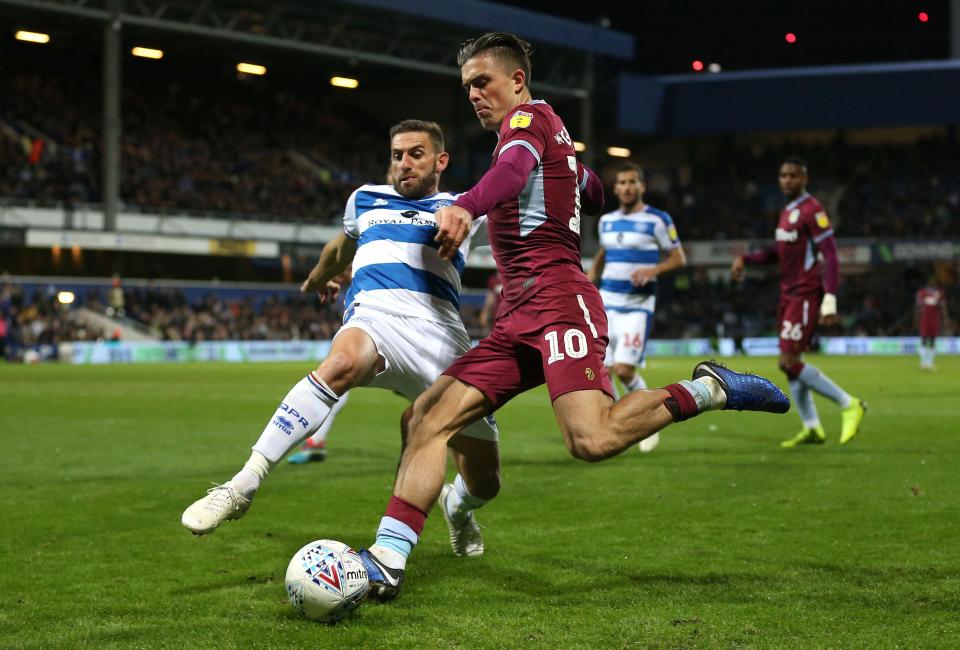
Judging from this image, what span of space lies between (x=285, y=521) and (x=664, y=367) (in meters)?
24.2

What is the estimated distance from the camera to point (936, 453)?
32.6 feet

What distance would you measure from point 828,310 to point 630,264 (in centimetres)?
206

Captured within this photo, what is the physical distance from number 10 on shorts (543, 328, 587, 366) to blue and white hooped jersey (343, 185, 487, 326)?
112 cm

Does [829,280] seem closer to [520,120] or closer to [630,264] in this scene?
[630,264]

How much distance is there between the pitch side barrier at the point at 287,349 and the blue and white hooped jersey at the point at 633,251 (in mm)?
15703

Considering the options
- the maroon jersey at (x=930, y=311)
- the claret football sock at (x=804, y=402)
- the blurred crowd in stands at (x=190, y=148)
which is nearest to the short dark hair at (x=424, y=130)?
the claret football sock at (x=804, y=402)

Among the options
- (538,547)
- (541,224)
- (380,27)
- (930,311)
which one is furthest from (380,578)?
(380,27)

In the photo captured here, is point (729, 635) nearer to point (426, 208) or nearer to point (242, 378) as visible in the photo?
point (426, 208)

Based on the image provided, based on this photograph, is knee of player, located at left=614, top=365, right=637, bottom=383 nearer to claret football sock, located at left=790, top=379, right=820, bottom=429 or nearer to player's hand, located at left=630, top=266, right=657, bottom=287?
player's hand, located at left=630, top=266, right=657, bottom=287

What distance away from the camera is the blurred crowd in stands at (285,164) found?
39.5 m

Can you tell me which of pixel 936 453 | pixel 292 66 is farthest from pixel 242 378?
pixel 292 66

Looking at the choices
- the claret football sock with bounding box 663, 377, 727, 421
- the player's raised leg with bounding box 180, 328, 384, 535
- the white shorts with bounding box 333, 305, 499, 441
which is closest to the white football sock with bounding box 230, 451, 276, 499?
the player's raised leg with bounding box 180, 328, 384, 535

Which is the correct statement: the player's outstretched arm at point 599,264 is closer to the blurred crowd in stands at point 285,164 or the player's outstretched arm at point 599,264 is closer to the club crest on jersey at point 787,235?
the club crest on jersey at point 787,235

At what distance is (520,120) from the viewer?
4.86 metres
